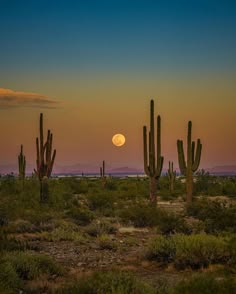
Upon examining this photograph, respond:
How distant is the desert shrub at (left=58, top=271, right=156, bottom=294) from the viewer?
770 cm

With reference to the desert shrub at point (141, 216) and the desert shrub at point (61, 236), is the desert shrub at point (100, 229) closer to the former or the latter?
the desert shrub at point (61, 236)

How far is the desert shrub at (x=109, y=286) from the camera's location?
7.70 m

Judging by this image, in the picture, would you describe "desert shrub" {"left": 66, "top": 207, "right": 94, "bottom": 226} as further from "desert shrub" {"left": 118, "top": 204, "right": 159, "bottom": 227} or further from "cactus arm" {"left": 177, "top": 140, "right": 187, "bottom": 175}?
"cactus arm" {"left": 177, "top": 140, "right": 187, "bottom": 175}

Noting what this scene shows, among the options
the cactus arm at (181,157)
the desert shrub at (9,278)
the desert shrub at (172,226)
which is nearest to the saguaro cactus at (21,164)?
the cactus arm at (181,157)

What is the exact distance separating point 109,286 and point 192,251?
441 cm

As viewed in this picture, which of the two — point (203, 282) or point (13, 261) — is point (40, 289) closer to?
point (13, 261)

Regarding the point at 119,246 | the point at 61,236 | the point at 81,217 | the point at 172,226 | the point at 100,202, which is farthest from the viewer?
the point at 100,202

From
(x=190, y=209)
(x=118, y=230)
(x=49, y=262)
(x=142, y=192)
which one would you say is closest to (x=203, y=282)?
(x=49, y=262)

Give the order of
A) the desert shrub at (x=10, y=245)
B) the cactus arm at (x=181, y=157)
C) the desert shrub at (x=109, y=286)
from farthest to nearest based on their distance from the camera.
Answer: the cactus arm at (x=181, y=157) < the desert shrub at (x=10, y=245) < the desert shrub at (x=109, y=286)

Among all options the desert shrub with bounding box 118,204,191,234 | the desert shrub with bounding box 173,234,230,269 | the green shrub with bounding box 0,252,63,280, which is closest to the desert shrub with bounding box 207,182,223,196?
the desert shrub with bounding box 118,204,191,234

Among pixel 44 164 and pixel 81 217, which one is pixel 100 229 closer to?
pixel 81 217

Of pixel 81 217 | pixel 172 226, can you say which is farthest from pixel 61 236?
pixel 81 217

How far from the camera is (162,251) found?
12.5m

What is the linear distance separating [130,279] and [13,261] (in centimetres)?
348
